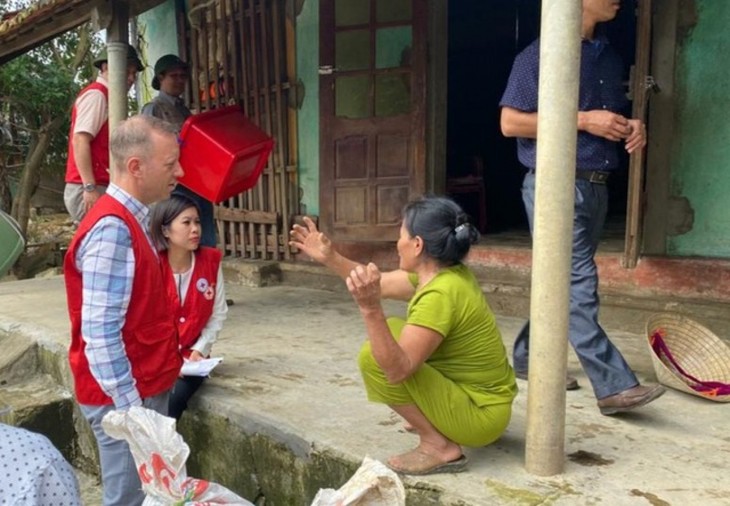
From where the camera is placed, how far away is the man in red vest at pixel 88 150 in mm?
3961

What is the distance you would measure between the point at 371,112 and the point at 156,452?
377cm

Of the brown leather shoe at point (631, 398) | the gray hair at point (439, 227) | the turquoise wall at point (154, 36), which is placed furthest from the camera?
the turquoise wall at point (154, 36)

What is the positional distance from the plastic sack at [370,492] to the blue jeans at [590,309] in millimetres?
1137

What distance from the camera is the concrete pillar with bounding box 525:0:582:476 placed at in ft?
6.84

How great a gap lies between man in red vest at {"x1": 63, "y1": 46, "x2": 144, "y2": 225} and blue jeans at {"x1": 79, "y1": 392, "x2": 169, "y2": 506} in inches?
83.7

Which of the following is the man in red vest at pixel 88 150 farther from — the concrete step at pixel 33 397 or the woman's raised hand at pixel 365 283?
the woman's raised hand at pixel 365 283

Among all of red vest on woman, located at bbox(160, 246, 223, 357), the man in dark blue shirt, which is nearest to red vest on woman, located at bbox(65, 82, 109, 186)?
red vest on woman, located at bbox(160, 246, 223, 357)

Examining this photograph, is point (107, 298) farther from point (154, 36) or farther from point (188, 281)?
point (154, 36)

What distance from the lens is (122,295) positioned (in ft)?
6.48

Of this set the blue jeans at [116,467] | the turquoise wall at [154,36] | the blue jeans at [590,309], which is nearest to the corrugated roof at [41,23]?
the turquoise wall at [154,36]

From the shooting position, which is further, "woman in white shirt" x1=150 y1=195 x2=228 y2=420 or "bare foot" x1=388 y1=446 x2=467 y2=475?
"woman in white shirt" x1=150 y1=195 x2=228 y2=420

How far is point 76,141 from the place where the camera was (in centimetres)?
398

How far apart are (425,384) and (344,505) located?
55 cm

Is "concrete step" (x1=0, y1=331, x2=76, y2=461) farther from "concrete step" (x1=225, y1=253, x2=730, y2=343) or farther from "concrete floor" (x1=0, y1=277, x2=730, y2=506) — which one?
"concrete step" (x1=225, y1=253, x2=730, y2=343)
